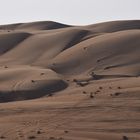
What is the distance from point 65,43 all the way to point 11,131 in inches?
786

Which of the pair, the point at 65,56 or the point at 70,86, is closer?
the point at 70,86

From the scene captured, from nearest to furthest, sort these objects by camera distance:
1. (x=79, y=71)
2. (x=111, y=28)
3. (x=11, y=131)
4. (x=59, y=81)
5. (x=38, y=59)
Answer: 1. (x=11, y=131)
2. (x=59, y=81)
3. (x=79, y=71)
4. (x=38, y=59)
5. (x=111, y=28)

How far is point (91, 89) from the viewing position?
75.8ft

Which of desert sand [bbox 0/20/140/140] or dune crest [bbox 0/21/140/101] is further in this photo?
dune crest [bbox 0/21/140/101]

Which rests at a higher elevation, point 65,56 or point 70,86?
point 65,56

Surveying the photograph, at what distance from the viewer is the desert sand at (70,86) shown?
16.8 meters

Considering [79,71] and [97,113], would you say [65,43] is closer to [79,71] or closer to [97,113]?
[79,71]

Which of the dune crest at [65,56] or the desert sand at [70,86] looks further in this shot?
the dune crest at [65,56]

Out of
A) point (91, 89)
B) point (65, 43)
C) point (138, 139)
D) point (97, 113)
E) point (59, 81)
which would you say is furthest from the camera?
point (65, 43)

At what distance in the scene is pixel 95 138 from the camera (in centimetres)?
1553

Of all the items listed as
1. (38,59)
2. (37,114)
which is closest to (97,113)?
(37,114)

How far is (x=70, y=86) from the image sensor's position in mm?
24812

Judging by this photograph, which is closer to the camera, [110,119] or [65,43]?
[110,119]

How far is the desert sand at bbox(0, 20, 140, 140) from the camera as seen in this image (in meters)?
16.8
